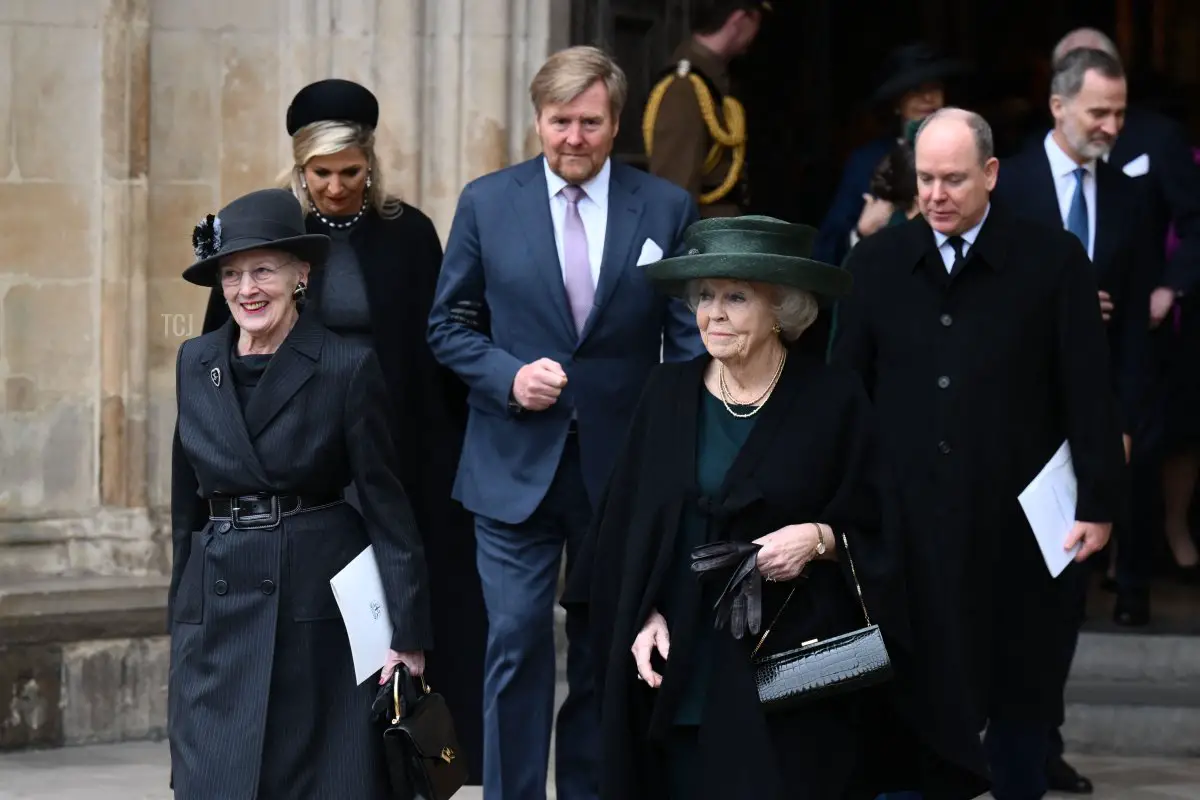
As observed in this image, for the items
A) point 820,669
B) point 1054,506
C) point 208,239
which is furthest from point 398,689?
point 1054,506

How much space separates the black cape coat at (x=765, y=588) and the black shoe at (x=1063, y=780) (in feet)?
7.13

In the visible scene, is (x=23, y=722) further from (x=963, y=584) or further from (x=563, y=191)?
(x=963, y=584)

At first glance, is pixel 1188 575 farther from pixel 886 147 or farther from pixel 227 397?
pixel 227 397

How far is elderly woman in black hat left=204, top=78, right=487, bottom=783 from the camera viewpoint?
6.74 metres

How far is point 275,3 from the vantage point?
8.32 meters

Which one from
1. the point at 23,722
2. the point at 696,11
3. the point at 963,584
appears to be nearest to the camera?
the point at 963,584

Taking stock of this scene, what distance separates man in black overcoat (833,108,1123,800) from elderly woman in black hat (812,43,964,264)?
1.32 m

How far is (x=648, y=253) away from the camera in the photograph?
659 centimetres

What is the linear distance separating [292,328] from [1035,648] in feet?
7.13

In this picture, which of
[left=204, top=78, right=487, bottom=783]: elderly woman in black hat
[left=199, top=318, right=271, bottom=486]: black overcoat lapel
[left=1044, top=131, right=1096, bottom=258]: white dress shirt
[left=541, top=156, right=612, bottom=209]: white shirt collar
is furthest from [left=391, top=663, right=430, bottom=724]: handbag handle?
[left=1044, top=131, right=1096, bottom=258]: white dress shirt

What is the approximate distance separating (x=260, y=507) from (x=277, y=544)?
3.8 inches

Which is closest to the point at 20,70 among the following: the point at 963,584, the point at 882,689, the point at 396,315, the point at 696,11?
the point at 396,315

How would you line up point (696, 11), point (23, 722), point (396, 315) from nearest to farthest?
point (396, 315), point (23, 722), point (696, 11)

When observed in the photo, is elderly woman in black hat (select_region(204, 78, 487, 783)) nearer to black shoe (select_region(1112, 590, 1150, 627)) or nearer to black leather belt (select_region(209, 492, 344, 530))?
black leather belt (select_region(209, 492, 344, 530))
